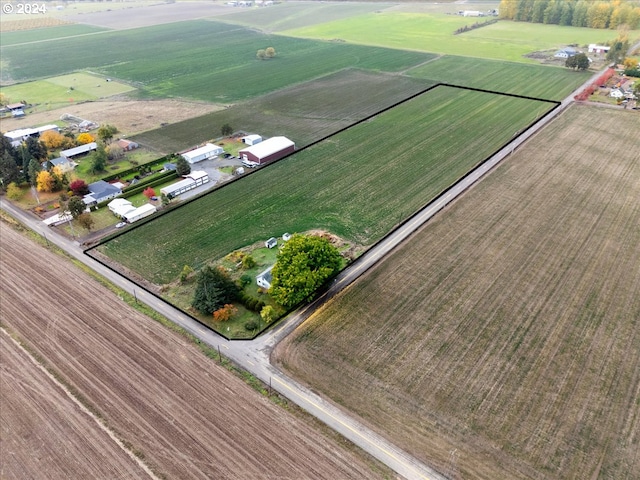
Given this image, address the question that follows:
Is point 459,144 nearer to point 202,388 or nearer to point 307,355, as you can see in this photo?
point 307,355

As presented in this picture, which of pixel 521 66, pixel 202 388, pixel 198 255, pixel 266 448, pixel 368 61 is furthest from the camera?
pixel 368 61

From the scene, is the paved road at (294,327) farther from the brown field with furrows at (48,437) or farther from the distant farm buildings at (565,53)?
the distant farm buildings at (565,53)

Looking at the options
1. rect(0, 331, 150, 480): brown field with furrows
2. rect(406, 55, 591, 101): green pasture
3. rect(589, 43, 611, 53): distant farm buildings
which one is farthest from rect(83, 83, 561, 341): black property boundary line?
rect(589, 43, 611, 53): distant farm buildings

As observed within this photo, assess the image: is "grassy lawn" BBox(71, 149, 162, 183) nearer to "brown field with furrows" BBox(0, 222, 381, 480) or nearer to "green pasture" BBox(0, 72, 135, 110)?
"brown field with furrows" BBox(0, 222, 381, 480)

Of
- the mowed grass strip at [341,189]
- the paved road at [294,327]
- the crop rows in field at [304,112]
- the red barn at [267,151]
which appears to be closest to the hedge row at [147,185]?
the mowed grass strip at [341,189]

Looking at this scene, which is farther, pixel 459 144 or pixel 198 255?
pixel 459 144

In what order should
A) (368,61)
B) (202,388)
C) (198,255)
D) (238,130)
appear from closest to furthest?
(202,388)
(198,255)
(238,130)
(368,61)

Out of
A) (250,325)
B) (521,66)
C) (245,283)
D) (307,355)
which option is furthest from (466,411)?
(521,66)
